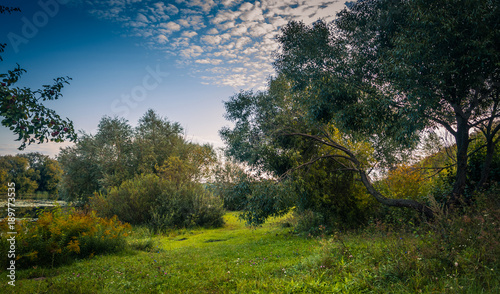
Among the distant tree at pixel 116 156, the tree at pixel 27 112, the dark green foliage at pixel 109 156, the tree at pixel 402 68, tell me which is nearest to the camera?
the tree at pixel 27 112

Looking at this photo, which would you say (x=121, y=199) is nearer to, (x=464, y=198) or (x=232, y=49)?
(x=232, y=49)

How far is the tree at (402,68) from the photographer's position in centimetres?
673

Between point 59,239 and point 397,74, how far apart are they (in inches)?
460

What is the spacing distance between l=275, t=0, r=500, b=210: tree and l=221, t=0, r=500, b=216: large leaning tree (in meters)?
0.03

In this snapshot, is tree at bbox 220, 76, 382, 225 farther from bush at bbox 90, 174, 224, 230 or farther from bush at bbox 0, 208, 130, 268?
bush at bbox 90, 174, 224, 230

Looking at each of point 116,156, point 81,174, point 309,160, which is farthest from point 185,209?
point 81,174

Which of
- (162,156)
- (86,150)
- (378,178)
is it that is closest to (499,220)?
(378,178)

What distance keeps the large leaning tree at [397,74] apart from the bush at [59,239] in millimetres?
6601

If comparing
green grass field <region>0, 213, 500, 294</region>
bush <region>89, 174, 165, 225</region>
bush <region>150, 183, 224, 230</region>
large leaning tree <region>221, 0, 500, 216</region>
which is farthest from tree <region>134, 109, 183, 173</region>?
green grass field <region>0, 213, 500, 294</region>

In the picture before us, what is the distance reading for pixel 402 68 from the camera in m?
7.05

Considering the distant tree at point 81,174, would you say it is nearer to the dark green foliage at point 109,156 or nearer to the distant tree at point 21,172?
the dark green foliage at point 109,156

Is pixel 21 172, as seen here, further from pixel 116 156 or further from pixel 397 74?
pixel 397 74

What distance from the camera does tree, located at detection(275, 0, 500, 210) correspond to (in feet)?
22.1

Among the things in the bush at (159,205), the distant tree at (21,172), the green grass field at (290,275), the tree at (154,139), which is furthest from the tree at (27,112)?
the distant tree at (21,172)
